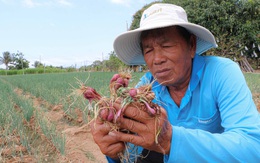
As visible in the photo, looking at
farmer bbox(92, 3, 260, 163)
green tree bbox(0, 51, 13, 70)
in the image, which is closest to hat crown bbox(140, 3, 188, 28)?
farmer bbox(92, 3, 260, 163)

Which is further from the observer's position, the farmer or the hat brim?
the hat brim

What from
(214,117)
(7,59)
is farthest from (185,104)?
(7,59)

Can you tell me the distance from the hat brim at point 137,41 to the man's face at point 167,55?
0.06 metres

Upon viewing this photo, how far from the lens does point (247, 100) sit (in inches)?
47.3

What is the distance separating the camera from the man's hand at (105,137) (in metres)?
1.08

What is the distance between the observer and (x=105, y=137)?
3.62ft

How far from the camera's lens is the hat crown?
1396 millimetres

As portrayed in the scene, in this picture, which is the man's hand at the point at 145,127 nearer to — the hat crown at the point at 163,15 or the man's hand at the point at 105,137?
the man's hand at the point at 105,137

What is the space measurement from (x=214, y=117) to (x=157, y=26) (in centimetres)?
54

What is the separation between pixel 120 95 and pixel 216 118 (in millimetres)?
577

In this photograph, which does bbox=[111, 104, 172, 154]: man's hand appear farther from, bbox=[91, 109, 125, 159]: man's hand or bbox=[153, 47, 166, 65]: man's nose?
bbox=[153, 47, 166, 65]: man's nose

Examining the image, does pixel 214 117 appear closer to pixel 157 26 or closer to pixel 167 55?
pixel 167 55

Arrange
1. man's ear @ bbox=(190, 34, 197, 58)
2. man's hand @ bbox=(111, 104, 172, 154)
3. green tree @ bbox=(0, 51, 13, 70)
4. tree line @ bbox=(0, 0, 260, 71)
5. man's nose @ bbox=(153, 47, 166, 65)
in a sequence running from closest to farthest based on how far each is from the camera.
A: man's hand @ bbox=(111, 104, 172, 154)
man's nose @ bbox=(153, 47, 166, 65)
man's ear @ bbox=(190, 34, 197, 58)
tree line @ bbox=(0, 0, 260, 71)
green tree @ bbox=(0, 51, 13, 70)

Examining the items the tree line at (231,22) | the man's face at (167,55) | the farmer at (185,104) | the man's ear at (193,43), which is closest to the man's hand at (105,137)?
the farmer at (185,104)
